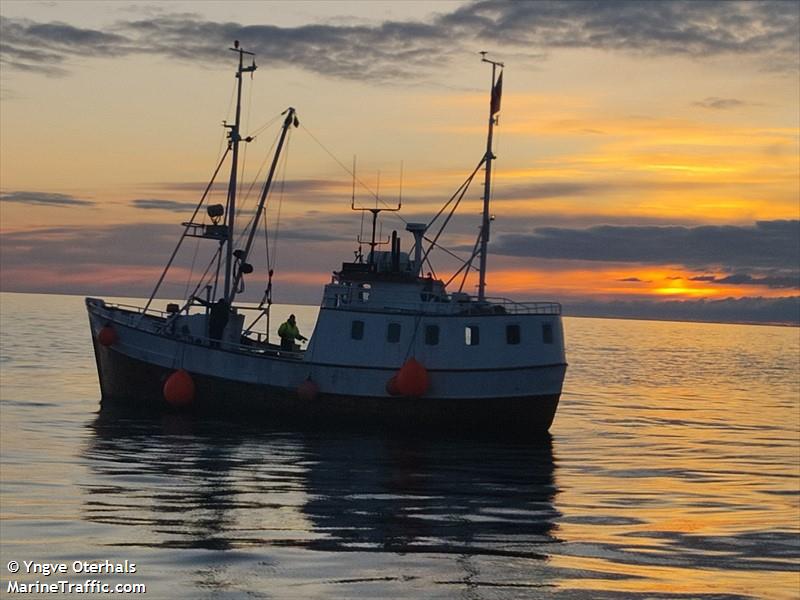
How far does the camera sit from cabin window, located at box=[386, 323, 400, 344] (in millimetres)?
37062

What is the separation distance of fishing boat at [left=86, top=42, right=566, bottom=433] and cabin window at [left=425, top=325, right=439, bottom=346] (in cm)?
3

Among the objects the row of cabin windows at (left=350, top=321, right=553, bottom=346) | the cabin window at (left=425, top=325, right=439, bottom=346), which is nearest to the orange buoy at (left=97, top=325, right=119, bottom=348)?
the row of cabin windows at (left=350, top=321, right=553, bottom=346)

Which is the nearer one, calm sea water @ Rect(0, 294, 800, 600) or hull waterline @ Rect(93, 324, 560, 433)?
calm sea water @ Rect(0, 294, 800, 600)

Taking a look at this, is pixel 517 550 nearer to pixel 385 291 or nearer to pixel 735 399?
pixel 385 291

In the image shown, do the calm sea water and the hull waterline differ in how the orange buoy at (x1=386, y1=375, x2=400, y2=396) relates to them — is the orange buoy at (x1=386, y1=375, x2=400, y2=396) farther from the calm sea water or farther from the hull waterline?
the calm sea water

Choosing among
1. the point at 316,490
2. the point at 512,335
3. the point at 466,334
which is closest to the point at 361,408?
the point at 466,334

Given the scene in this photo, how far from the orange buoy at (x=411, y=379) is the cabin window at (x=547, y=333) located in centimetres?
415

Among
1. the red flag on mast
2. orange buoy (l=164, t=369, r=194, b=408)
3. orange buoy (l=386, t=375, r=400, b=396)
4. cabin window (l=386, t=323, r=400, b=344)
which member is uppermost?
the red flag on mast

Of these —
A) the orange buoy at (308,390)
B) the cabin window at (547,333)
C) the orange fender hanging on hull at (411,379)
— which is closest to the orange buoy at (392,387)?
the orange fender hanging on hull at (411,379)

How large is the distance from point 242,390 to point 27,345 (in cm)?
6106

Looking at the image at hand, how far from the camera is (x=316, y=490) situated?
2566 cm

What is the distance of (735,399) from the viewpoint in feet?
225

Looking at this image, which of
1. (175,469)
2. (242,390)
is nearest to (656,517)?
(175,469)

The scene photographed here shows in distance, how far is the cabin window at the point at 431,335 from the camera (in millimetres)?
36875
